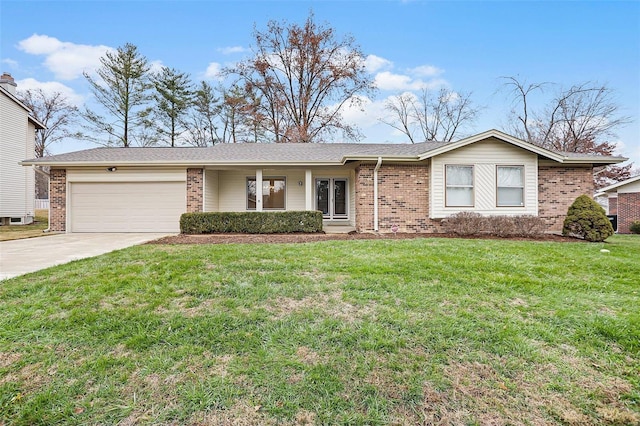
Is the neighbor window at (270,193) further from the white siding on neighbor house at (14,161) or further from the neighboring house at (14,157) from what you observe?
the white siding on neighbor house at (14,161)

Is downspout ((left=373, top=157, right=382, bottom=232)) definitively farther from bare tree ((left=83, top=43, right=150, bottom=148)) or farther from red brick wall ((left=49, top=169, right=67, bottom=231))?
bare tree ((left=83, top=43, right=150, bottom=148))

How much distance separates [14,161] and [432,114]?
90.9 feet

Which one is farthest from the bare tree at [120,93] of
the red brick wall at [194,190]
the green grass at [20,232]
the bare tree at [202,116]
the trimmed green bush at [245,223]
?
the trimmed green bush at [245,223]

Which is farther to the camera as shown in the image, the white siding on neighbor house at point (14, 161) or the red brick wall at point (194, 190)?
the white siding on neighbor house at point (14, 161)

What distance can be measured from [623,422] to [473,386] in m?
0.93

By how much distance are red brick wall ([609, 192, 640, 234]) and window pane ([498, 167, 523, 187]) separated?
1191 cm

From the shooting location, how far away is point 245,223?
10562mm

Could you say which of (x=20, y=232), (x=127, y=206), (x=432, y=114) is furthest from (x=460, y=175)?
(x=432, y=114)

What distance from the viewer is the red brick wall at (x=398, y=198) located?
1077 cm

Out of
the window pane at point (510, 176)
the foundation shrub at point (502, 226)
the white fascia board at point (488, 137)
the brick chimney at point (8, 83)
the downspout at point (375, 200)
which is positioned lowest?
the foundation shrub at point (502, 226)

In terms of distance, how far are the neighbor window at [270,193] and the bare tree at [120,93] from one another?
14237 millimetres

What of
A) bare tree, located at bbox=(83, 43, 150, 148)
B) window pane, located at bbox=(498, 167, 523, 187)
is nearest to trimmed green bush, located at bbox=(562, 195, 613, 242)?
window pane, located at bbox=(498, 167, 523, 187)

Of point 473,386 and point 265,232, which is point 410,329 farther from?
point 265,232

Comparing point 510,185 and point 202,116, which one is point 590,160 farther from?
point 202,116
